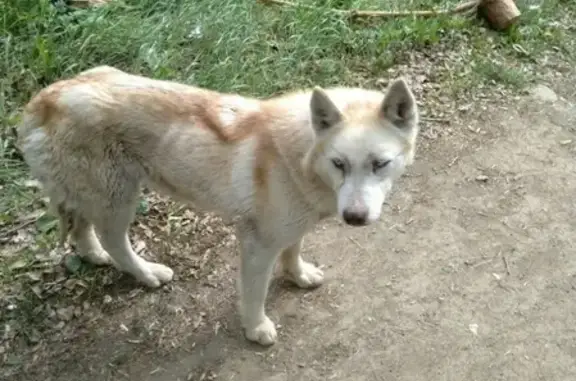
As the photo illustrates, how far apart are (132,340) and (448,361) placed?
65.5 inches

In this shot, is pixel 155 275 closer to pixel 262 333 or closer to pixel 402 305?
pixel 262 333

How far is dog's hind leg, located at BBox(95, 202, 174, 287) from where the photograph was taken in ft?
11.5

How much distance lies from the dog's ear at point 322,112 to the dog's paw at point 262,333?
1.19m

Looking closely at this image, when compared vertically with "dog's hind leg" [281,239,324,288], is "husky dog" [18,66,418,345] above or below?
above

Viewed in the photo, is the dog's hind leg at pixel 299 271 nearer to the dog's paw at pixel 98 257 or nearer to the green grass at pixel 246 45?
the dog's paw at pixel 98 257

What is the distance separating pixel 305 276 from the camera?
155 inches

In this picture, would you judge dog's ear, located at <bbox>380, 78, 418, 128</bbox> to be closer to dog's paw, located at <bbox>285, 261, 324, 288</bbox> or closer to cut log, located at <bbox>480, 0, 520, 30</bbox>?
dog's paw, located at <bbox>285, 261, 324, 288</bbox>

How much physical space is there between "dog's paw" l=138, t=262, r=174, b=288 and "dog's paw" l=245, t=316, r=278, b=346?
59cm

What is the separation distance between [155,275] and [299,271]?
2.66ft

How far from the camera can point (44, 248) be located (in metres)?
4.07

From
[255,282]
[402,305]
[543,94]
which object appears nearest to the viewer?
[255,282]

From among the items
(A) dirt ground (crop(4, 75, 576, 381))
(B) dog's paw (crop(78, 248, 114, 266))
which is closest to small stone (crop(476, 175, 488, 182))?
(A) dirt ground (crop(4, 75, 576, 381))

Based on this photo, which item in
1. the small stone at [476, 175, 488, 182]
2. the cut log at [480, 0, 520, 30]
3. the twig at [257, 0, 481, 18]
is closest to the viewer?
the small stone at [476, 175, 488, 182]

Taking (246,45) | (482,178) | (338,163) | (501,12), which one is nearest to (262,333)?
(338,163)
